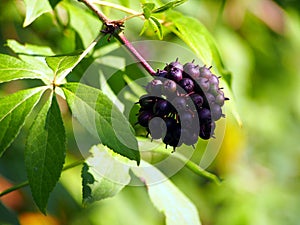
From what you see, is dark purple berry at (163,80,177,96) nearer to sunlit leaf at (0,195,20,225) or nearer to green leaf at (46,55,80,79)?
green leaf at (46,55,80,79)

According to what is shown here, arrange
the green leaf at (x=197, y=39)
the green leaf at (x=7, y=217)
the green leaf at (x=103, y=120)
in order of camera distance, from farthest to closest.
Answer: the green leaf at (x=7, y=217), the green leaf at (x=197, y=39), the green leaf at (x=103, y=120)

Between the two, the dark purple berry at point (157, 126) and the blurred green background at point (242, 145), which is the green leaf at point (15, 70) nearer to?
the dark purple berry at point (157, 126)

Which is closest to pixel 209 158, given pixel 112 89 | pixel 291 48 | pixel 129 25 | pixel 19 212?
pixel 129 25

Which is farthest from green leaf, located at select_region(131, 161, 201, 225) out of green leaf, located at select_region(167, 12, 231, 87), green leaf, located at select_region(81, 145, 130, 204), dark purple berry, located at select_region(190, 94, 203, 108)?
dark purple berry, located at select_region(190, 94, 203, 108)

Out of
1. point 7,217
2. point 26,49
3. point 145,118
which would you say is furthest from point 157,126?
point 7,217

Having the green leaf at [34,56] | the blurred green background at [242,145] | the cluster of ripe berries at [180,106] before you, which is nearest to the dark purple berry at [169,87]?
the cluster of ripe berries at [180,106]
